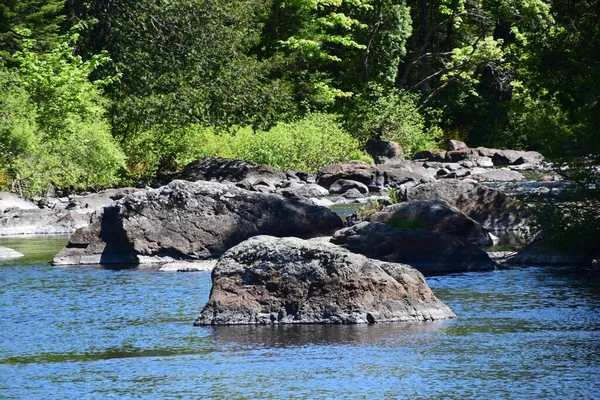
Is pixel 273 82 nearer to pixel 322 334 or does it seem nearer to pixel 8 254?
pixel 8 254

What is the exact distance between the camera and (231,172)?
44031 mm

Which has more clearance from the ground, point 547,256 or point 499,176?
point 499,176

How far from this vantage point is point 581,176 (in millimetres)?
20734

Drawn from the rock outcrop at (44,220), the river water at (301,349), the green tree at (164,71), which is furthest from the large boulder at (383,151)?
the river water at (301,349)

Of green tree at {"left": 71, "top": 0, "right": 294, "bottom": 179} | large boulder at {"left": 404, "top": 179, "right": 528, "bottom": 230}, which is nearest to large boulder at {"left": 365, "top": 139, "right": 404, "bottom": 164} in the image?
green tree at {"left": 71, "top": 0, "right": 294, "bottom": 179}

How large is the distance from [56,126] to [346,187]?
37.3 ft

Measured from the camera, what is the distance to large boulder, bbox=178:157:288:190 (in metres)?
43.3

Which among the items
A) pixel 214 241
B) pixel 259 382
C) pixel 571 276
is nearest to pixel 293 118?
pixel 214 241

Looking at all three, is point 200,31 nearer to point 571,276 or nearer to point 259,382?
point 571,276

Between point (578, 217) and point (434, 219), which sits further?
point (434, 219)

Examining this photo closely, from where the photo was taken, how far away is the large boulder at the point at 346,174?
44.7 meters

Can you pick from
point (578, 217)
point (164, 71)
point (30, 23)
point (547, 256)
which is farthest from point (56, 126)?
point (578, 217)

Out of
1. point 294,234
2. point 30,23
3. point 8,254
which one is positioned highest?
point 30,23

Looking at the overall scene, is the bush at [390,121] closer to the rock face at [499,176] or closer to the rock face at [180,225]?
the rock face at [499,176]
